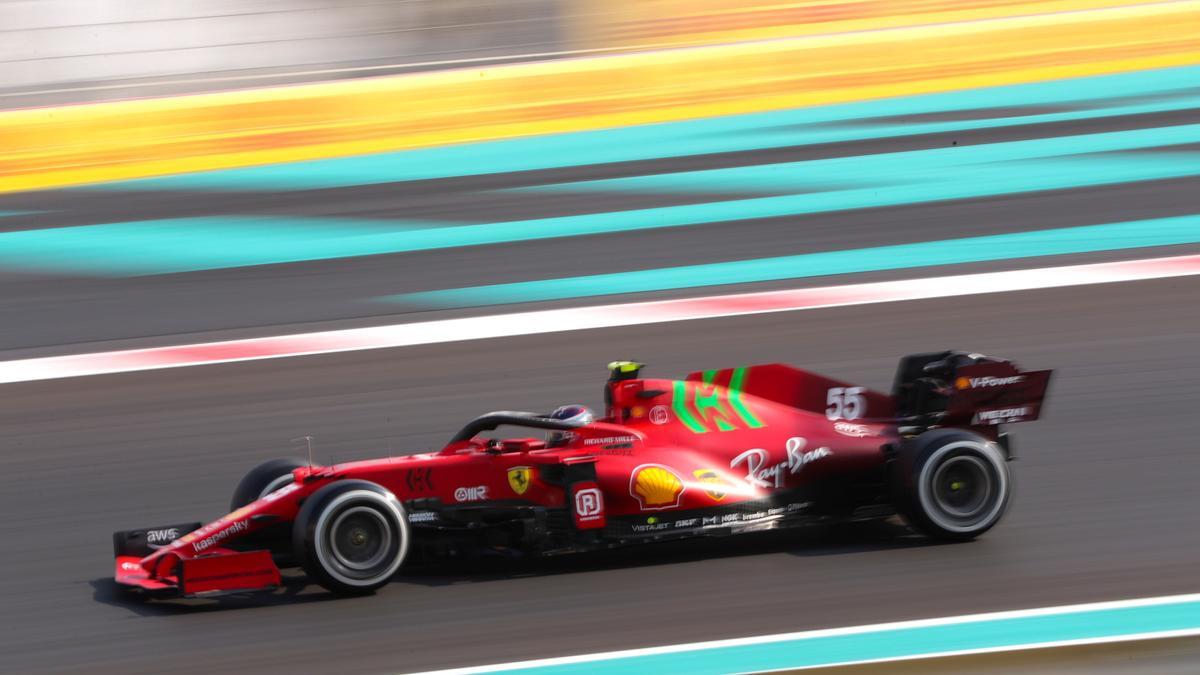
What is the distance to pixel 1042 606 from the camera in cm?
496

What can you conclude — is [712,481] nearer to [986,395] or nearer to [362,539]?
[986,395]

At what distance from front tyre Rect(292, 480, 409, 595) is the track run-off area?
0.43 feet

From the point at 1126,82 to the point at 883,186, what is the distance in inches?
132

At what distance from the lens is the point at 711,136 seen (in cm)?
1237

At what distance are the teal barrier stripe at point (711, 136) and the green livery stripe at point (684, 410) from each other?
21.1ft

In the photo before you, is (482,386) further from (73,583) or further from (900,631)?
(900,631)

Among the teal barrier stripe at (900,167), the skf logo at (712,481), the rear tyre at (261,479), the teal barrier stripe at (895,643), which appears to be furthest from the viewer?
the teal barrier stripe at (900,167)

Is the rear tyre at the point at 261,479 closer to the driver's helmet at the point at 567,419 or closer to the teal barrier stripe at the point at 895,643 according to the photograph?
the driver's helmet at the point at 567,419

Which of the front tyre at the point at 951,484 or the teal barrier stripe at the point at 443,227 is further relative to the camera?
the teal barrier stripe at the point at 443,227

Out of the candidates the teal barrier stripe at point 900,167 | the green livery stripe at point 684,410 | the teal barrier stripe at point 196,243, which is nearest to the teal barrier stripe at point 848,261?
the teal barrier stripe at point 900,167

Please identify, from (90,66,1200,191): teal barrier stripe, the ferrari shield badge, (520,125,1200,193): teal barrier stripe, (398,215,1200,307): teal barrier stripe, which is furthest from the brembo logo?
(90,66,1200,191): teal barrier stripe

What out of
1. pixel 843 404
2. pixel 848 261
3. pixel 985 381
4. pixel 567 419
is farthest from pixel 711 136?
pixel 567 419

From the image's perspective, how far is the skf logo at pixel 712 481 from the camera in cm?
550

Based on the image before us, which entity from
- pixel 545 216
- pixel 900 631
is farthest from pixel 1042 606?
pixel 545 216
